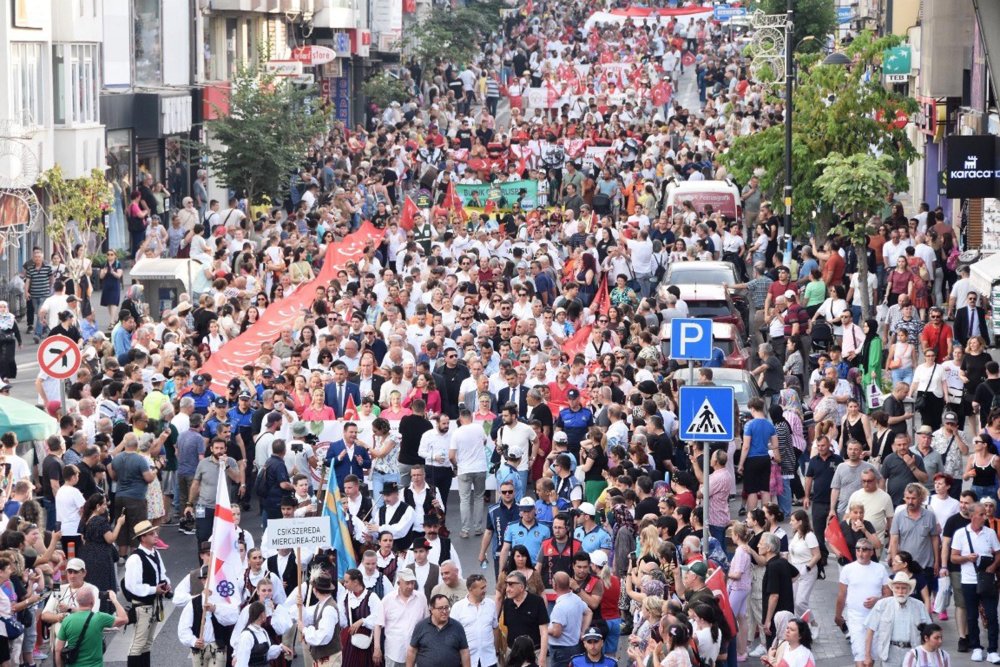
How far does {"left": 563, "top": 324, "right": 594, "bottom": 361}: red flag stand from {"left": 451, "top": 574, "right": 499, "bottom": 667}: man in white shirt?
1012 cm

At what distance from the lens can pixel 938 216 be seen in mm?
32719

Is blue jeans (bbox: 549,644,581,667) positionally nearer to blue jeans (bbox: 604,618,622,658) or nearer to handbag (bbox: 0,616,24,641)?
blue jeans (bbox: 604,618,622,658)

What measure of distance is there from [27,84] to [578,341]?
1651 cm

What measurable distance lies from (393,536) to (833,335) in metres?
10.1

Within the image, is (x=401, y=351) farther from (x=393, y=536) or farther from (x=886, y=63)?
(x=886, y=63)

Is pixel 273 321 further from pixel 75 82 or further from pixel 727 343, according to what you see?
pixel 75 82

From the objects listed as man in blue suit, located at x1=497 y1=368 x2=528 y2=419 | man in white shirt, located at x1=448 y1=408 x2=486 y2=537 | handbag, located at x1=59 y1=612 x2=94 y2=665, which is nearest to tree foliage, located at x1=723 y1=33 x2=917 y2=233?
man in blue suit, located at x1=497 y1=368 x2=528 y2=419

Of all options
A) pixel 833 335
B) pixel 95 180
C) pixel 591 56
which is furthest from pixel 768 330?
pixel 591 56

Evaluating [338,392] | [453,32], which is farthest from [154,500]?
[453,32]

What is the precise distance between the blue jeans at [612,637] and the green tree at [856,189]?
1588 centimetres

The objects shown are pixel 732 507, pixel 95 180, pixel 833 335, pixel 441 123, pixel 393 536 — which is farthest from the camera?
pixel 441 123

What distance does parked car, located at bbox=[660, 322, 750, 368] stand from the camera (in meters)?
25.6

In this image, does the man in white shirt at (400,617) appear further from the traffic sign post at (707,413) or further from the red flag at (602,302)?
the red flag at (602,302)

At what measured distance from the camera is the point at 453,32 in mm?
69062
